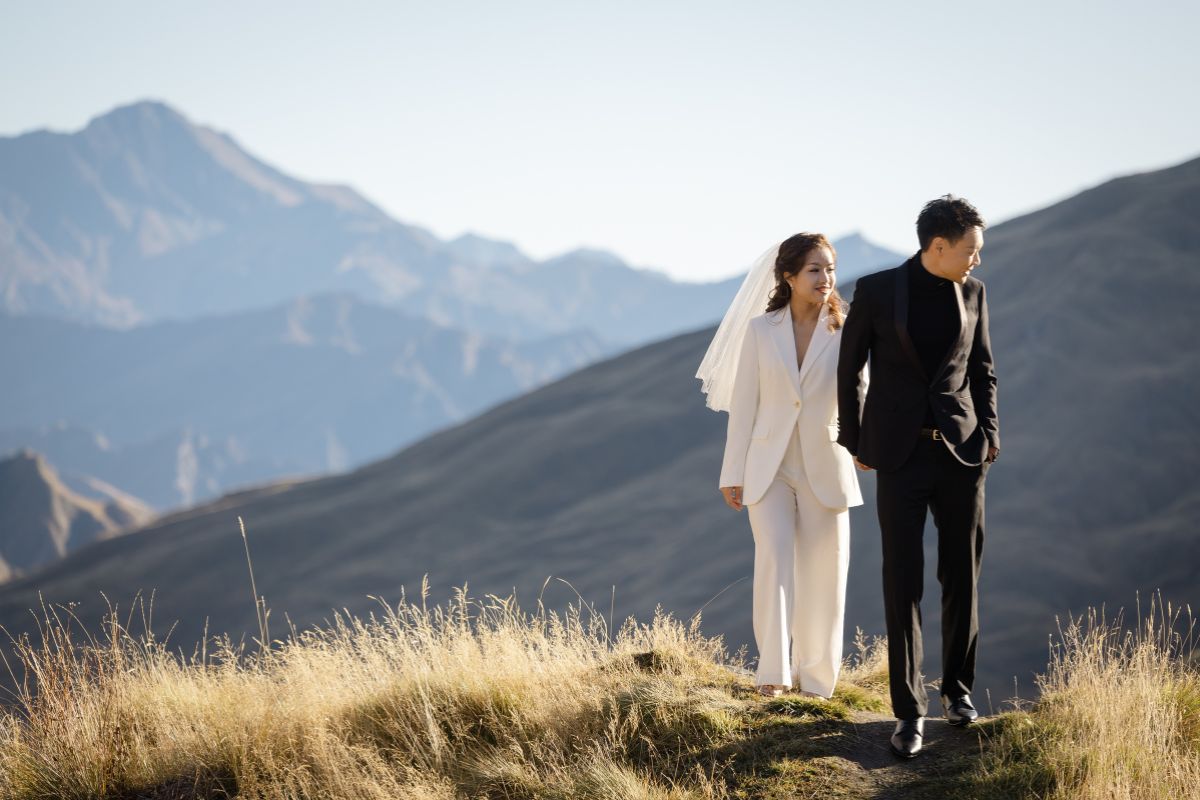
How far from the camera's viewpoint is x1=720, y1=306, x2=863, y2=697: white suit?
529cm

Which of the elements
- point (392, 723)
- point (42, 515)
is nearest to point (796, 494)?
point (392, 723)

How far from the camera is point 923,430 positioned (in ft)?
15.4

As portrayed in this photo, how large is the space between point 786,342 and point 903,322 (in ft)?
2.50

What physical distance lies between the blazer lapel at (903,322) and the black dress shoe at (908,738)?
132cm

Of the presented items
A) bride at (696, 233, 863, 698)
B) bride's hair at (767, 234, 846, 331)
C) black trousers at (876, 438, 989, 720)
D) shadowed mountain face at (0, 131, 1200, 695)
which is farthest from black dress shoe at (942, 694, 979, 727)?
shadowed mountain face at (0, 131, 1200, 695)

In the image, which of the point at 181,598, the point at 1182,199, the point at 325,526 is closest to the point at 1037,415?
the point at 1182,199

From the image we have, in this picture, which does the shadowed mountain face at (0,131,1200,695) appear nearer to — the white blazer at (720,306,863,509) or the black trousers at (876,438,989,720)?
the white blazer at (720,306,863,509)

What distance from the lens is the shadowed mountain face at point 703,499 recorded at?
41125 mm

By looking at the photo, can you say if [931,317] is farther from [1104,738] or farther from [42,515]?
[42,515]

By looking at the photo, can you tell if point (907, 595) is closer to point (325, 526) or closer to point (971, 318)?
point (971, 318)

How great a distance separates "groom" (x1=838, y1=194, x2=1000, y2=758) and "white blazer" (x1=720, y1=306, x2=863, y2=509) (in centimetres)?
45

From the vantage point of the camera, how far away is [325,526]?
2490 inches

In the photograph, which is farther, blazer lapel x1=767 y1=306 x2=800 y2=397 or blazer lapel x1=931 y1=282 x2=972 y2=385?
blazer lapel x1=767 y1=306 x2=800 y2=397

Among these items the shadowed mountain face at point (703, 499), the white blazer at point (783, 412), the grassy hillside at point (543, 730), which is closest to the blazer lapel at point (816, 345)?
the white blazer at point (783, 412)
